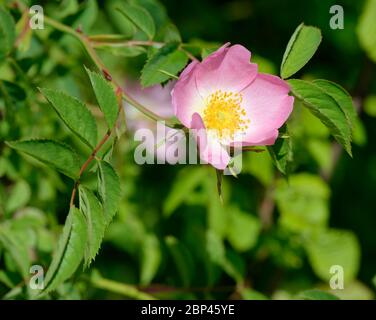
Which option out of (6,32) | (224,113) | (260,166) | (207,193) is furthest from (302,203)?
(6,32)

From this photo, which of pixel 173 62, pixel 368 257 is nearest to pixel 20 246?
pixel 173 62

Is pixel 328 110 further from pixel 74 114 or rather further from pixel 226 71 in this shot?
pixel 74 114

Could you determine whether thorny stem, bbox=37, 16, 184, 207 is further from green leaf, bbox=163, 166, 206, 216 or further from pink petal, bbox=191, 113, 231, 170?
green leaf, bbox=163, 166, 206, 216

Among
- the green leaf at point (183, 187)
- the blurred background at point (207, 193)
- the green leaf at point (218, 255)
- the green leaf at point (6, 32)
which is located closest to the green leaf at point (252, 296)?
the blurred background at point (207, 193)

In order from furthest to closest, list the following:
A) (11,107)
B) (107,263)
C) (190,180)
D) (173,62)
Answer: (107,263) < (190,180) < (11,107) < (173,62)

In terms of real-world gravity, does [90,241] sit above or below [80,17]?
below

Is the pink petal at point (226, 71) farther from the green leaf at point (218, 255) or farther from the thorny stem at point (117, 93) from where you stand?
the green leaf at point (218, 255)

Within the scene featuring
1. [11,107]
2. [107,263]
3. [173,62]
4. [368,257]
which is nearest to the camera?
[173,62]
